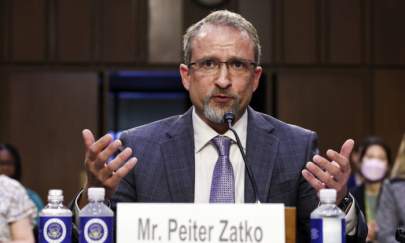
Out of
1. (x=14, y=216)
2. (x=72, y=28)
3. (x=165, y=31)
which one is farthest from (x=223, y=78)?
(x=72, y=28)

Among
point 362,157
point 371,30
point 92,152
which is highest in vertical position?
point 371,30

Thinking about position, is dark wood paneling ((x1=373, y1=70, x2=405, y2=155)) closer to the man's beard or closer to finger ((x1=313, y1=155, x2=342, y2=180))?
the man's beard

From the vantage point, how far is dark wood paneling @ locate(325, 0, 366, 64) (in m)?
9.80

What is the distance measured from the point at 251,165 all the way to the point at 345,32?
674 centimetres

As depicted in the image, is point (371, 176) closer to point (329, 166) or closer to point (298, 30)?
point (298, 30)

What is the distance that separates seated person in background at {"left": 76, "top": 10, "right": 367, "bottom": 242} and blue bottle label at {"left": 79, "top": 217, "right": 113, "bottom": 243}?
0.65 m

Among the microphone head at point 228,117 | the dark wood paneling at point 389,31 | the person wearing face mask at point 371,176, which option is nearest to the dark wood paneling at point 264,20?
the dark wood paneling at point 389,31

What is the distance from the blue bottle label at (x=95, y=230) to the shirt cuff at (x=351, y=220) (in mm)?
827

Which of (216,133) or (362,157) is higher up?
(216,133)

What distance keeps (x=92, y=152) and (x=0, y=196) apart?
2.37 metres

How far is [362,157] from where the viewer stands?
7.36 m

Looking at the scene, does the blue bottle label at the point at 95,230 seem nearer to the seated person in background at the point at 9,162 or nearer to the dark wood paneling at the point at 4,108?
the seated person in background at the point at 9,162

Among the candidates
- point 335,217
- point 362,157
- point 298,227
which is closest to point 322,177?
point 335,217

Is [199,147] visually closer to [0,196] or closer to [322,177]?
[322,177]
